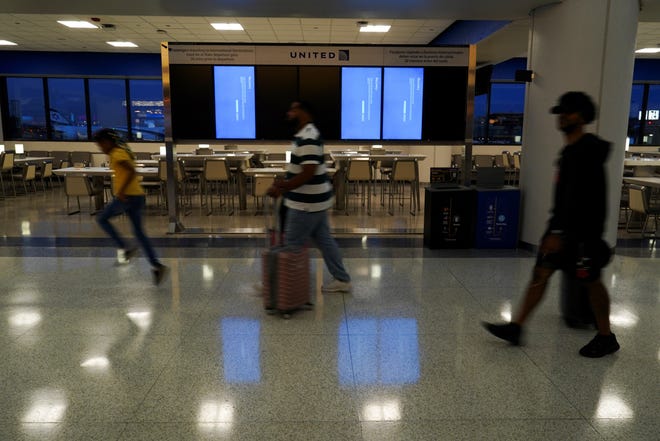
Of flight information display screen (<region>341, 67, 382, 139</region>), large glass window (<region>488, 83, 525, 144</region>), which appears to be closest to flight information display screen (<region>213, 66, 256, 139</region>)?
flight information display screen (<region>341, 67, 382, 139</region>)

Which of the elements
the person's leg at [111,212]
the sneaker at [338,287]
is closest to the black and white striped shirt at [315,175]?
the sneaker at [338,287]

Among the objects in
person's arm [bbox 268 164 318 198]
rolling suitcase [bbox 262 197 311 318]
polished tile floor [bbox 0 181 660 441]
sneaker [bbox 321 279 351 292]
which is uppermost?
person's arm [bbox 268 164 318 198]

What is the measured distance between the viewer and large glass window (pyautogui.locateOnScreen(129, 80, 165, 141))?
1645 cm

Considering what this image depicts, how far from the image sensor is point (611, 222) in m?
5.67

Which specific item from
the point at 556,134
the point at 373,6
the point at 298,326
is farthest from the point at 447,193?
the point at 298,326

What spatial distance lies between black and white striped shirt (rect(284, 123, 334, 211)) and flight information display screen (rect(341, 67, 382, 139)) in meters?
3.36

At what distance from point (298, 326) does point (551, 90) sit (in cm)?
425

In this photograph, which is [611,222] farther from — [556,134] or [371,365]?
[371,365]

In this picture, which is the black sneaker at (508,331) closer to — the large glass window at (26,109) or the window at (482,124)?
the window at (482,124)

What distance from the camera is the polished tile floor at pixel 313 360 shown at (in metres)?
2.47

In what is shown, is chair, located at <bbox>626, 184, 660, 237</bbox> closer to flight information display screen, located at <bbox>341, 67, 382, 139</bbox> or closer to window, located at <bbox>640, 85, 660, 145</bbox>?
flight information display screen, located at <bbox>341, 67, 382, 139</bbox>

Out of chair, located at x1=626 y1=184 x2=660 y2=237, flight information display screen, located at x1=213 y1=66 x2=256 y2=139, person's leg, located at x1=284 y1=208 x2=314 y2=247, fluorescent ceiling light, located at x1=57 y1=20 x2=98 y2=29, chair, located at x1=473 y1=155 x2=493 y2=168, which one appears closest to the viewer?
person's leg, located at x1=284 y1=208 x2=314 y2=247

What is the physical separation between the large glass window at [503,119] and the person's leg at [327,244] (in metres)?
13.2

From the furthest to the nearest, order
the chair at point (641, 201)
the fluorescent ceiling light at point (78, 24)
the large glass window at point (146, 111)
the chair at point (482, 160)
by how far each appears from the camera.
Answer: the large glass window at point (146, 111) < the chair at point (482, 160) < the fluorescent ceiling light at point (78, 24) < the chair at point (641, 201)
